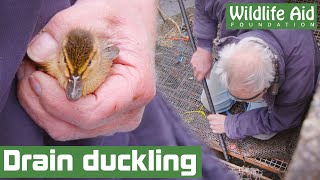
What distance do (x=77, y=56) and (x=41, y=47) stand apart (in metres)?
0.09

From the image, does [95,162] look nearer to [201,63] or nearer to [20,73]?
[20,73]

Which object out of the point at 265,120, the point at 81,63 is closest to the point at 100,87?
the point at 81,63

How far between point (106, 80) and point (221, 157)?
1762 millimetres

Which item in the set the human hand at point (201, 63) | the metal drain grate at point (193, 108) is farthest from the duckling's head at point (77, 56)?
the human hand at point (201, 63)

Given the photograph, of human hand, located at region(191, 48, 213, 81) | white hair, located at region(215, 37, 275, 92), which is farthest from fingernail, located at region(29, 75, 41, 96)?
human hand, located at region(191, 48, 213, 81)

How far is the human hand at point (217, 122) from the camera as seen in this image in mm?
2713

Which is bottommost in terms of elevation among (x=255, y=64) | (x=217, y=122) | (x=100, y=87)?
(x=217, y=122)

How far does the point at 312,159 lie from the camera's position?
40 centimetres

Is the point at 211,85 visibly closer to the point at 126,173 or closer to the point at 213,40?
the point at 213,40

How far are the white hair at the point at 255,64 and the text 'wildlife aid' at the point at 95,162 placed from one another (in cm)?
120

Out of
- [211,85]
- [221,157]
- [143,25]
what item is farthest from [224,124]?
[143,25]

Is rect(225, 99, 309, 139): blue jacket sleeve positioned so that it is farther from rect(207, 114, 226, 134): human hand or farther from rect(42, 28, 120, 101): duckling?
rect(42, 28, 120, 101): duckling

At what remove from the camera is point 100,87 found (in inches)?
45.0

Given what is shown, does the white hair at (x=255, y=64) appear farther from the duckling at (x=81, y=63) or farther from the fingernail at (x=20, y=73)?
the fingernail at (x=20, y=73)
